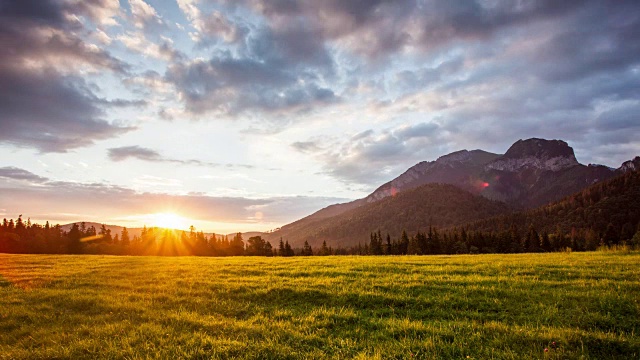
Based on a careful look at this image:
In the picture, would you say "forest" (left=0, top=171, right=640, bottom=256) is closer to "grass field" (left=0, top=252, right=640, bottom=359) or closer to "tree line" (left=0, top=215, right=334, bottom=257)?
"tree line" (left=0, top=215, right=334, bottom=257)

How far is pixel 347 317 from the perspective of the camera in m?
10.1

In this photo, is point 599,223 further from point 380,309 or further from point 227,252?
point 380,309

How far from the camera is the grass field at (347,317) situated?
7562 mm

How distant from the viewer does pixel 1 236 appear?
108562mm

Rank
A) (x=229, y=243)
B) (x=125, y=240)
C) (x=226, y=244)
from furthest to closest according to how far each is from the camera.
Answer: (x=229, y=243)
(x=226, y=244)
(x=125, y=240)

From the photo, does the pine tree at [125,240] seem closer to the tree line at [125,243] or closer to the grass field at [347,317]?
the tree line at [125,243]

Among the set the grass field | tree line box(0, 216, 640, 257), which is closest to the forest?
tree line box(0, 216, 640, 257)

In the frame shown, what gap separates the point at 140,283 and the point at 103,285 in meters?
1.94

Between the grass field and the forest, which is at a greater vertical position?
the grass field

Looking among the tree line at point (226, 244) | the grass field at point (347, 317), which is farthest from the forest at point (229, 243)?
the grass field at point (347, 317)

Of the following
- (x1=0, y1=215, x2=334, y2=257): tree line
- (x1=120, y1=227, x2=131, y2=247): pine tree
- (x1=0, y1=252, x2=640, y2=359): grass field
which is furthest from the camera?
(x1=120, y1=227, x2=131, y2=247): pine tree

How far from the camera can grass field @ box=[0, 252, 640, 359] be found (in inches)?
298

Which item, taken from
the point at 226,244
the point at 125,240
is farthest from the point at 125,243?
the point at 226,244

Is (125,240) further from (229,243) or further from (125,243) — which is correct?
(229,243)
